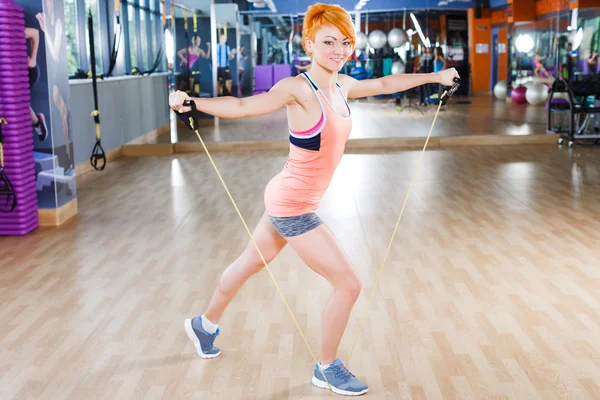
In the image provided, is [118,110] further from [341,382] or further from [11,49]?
[341,382]

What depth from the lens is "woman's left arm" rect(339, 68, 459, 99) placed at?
9.68ft

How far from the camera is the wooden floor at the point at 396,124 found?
11312mm

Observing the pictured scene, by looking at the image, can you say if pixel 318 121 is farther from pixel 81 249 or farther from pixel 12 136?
pixel 12 136

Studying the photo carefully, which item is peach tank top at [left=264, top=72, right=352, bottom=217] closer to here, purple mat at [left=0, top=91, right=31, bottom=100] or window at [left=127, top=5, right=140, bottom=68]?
purple mat at [left=0, top=91, right=31, bottom=100]

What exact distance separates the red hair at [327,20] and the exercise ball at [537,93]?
13.8m

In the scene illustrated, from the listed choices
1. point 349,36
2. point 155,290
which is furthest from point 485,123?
point 349,36

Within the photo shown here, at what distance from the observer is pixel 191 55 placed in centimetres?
1132

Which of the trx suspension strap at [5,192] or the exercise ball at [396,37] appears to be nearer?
the trx suspension strap at [5,192]

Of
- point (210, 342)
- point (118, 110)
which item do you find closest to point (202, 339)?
point (210, 342)

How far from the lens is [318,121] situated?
269 centimetres

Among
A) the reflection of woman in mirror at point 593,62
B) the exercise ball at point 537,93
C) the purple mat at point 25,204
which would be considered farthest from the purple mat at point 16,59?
the exercise ball at point 537,93

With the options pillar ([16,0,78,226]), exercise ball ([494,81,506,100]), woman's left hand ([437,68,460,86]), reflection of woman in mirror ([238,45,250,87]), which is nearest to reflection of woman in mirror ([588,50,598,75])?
reflection of woman in mirror ([238,45,250,87])

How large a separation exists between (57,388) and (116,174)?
5.97 metres

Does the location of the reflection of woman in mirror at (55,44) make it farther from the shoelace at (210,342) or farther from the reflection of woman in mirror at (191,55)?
the reflection of woman in mirror at (191,55)
